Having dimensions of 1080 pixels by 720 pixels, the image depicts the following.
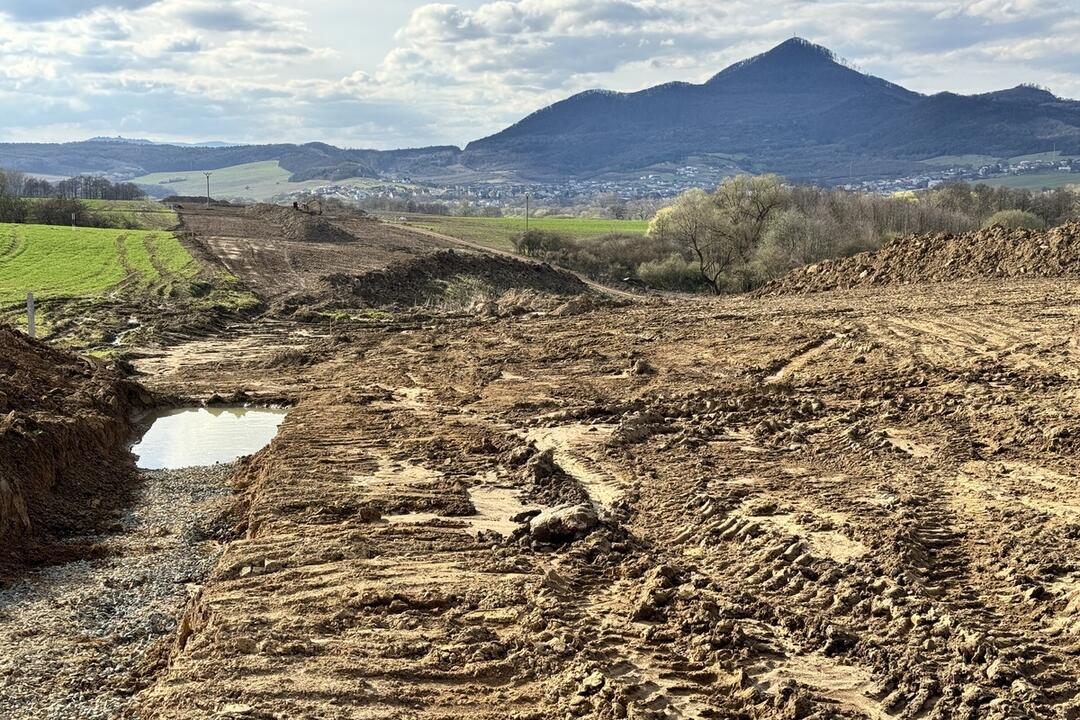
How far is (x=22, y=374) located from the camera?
19.4 m

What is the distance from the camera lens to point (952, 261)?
34031 millimetres

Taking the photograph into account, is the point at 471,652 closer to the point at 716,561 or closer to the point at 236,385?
the point at 716,561

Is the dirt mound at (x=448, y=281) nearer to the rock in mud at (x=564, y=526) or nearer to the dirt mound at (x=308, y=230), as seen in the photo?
the dirt mound at (x=308, y=230)

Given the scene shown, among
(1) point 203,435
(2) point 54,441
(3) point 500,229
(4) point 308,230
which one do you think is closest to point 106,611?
(2) point 54,441

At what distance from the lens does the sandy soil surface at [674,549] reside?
8320 mm

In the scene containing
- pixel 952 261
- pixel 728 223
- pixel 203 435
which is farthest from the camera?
pixel 728 223

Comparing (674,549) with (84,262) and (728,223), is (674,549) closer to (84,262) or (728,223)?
(84,262)

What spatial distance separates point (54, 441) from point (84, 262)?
3363cm

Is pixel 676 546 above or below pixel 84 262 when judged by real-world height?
below

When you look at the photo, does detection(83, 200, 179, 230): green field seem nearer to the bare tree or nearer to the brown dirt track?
the bare tree

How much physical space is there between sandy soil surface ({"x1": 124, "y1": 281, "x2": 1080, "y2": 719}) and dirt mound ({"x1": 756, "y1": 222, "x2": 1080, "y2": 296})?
35.9ft

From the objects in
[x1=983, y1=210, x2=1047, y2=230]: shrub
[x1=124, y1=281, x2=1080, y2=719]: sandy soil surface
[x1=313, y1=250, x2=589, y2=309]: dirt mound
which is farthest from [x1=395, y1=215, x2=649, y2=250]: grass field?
[x1=124, y1=281, x2=1080, y2=719]: sandy soil surface

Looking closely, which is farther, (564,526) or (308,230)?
(308,230)

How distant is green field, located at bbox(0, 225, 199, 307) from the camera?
3878 cm
